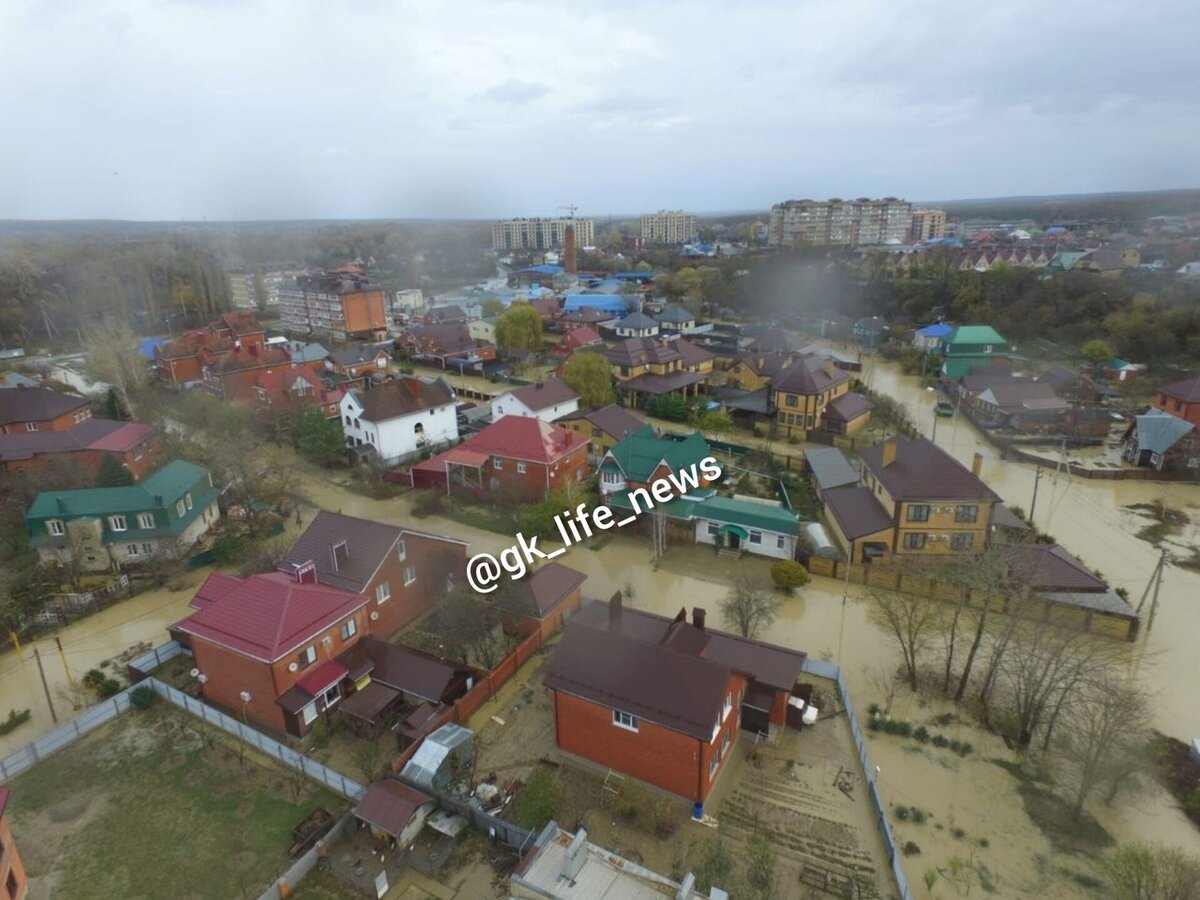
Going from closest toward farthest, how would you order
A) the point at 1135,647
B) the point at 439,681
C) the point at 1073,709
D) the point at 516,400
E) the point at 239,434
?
the point at 1073,709
the point at 439,681
the point at 1135,647
the point at 239,434
the point at 516,400

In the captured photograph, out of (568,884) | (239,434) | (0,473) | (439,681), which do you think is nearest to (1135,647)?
(568,884)

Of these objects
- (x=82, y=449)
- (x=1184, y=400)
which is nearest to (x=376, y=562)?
(x=82, y=449)

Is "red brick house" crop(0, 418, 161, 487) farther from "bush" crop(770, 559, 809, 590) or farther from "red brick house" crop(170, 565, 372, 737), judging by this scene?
"bush" crop(770, 559, 809, 590)

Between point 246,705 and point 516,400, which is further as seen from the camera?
point 516,400

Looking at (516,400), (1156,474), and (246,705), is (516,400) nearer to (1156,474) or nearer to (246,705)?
(246,705)

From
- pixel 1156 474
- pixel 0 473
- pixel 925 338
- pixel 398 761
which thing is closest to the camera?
pixel 398 761

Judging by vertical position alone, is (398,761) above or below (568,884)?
below

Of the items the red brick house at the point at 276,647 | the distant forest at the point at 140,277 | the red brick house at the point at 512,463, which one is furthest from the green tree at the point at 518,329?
the red brick house at the point at 276,647

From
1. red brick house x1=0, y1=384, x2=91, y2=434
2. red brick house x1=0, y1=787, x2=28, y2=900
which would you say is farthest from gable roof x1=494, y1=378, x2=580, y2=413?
red brick house x1=0, y1=787, x2=28, y2=900

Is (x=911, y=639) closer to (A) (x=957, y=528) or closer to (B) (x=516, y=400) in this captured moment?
(A) (x=957, y=528)
